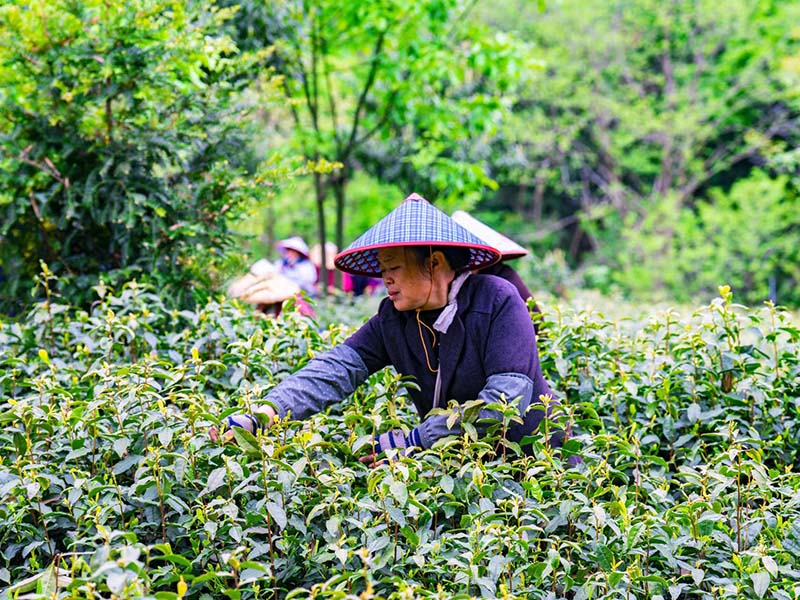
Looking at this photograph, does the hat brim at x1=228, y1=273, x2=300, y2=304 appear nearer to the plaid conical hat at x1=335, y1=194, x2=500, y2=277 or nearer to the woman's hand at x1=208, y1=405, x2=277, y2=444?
the plaid conical hat at x1=335, y1=194, x2=500, y2=277

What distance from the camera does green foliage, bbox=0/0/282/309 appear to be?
14.0ft

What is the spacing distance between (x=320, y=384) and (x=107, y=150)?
2306mm

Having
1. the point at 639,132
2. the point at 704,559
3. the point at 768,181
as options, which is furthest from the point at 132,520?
the point at 639,132

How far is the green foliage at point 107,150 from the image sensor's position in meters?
4.25

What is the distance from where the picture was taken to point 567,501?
7.45 ft

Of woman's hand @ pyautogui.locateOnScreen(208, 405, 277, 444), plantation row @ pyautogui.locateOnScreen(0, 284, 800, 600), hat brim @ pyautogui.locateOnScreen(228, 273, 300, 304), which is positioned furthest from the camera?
hat brim @ pyautogui.locateOnScreen(228, 273, 300, 304)

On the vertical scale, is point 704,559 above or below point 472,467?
below

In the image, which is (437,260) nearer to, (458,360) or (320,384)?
(458,360)

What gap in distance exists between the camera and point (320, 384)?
9.16 ft

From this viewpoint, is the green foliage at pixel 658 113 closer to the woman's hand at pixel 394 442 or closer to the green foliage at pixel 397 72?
the green foliage at pixel 397 72

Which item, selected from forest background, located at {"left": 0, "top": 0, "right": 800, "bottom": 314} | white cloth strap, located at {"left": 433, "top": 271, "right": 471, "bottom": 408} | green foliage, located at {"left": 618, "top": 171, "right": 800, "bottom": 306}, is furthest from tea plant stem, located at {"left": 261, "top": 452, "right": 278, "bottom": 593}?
green foliage, located at {"left": 618, "top": 171, "right": 800, "bottom": 306}

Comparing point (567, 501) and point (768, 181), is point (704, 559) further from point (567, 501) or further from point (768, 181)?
point (768, 181)

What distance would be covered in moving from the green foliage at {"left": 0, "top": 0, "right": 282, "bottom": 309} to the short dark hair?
6.47ft

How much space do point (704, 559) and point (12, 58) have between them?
3953 millimetres
